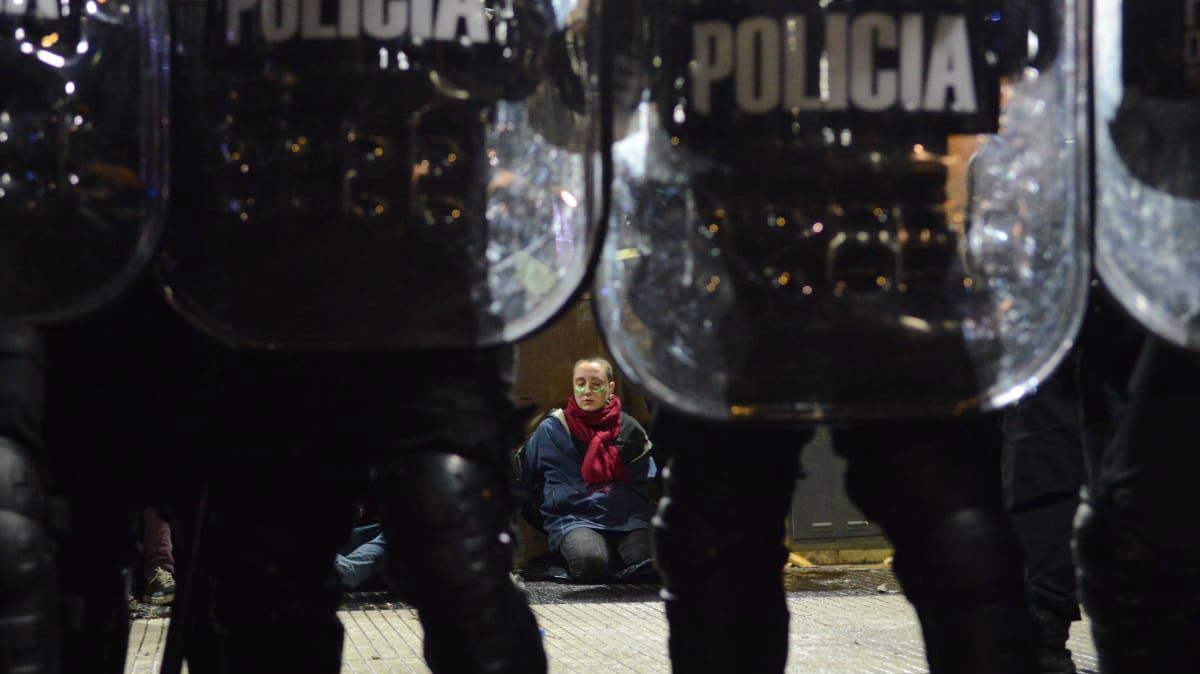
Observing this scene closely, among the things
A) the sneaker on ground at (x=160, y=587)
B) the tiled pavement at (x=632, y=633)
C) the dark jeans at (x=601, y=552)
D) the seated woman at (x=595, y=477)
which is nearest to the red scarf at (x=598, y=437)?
the seated woman at (x=595, y=477)

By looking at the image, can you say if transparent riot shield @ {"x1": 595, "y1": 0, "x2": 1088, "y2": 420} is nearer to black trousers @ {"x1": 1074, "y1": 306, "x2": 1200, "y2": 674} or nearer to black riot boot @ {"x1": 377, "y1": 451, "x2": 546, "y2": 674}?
black trousers @ {"x1": 1074, "y1": 306, "x2": 1200, "y2": 674}

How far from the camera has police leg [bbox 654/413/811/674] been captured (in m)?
1.77

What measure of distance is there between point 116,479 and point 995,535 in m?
1.06

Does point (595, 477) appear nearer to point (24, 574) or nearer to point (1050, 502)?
point (1050, 502)

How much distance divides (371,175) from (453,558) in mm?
428

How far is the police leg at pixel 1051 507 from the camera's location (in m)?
3.07

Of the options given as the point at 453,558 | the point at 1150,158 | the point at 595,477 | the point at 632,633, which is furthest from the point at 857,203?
the point at 595,477

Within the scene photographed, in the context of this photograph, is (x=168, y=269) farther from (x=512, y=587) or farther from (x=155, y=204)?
(x=512, y=587)

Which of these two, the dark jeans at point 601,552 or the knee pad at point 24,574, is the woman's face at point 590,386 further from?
the knee pad at point 24,574

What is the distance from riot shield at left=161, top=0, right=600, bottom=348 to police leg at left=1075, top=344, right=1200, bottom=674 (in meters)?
0.64

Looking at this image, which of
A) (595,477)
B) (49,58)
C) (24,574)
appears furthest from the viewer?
(595,477)

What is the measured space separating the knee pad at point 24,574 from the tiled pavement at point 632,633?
144 cm

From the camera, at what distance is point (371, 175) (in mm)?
1736

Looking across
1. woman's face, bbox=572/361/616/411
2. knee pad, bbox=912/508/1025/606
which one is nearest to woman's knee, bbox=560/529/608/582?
woman's face, bbox=572/361/616/411
